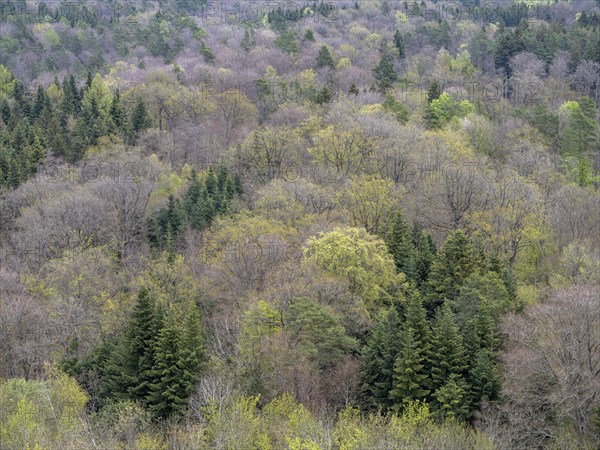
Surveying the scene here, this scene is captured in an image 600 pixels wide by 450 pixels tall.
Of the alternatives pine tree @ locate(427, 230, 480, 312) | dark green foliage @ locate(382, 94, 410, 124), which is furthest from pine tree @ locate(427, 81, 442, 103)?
pine tree @ locate(427, 230, 480, 312)

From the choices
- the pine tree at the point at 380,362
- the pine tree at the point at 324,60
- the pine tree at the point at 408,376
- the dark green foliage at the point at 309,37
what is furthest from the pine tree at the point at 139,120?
the pine tree at the point at 408,376

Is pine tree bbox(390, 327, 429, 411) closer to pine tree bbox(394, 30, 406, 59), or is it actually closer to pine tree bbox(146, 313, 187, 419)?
pine tree bbox(146, 313, 187, 419)

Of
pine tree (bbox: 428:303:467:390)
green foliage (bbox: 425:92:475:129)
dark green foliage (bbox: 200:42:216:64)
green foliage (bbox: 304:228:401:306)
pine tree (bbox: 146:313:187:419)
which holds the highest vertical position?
dark green foliage (bbox: 200:42:216:64)

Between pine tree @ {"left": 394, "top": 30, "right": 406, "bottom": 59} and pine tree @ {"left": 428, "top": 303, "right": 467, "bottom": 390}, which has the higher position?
pine tree @ {"left": 394, "top": 30, "right": 406, "bottom": 59}

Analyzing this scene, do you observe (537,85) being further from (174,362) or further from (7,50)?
(7,50)

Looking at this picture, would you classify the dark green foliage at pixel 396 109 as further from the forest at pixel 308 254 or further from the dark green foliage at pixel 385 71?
the dark green foliage at pixel 385 71

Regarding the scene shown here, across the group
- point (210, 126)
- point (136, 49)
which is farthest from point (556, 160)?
point (136, 49)
